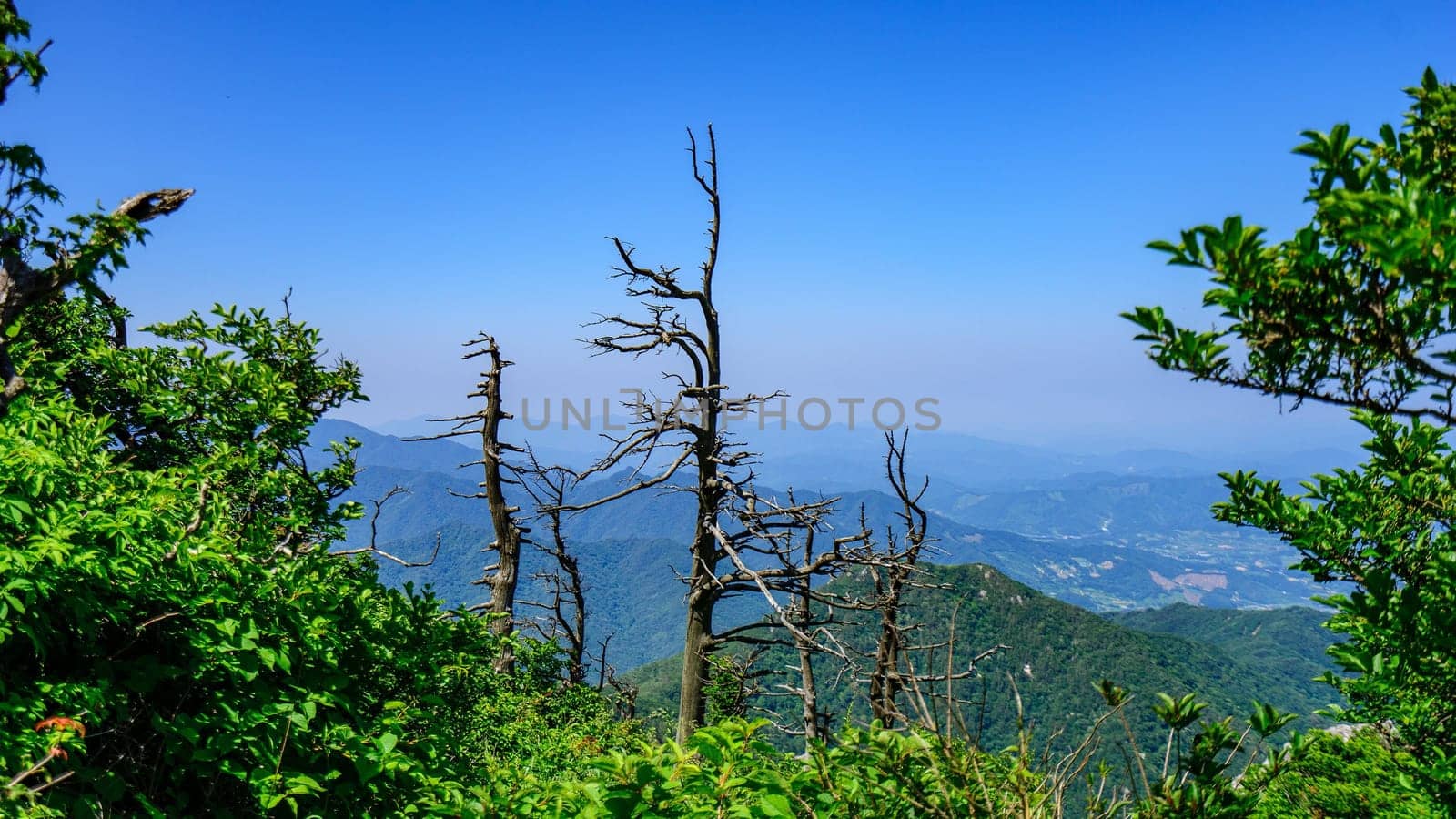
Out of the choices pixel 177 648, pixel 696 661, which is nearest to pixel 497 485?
pixel 696 661

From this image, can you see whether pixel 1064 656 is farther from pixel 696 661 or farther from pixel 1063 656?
pixel 696 661

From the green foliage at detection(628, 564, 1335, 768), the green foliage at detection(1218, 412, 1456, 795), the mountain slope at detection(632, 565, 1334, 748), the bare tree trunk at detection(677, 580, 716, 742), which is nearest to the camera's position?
the green foliage at detection(1218, 412, 1456, 795)

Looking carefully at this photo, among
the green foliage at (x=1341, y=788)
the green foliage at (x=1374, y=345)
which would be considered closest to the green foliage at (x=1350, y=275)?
the green foliage at (x=1374, y=345)

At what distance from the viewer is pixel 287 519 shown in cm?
501

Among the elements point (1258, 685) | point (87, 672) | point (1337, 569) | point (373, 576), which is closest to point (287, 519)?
point (373, 576)

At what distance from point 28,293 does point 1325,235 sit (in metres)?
6.80

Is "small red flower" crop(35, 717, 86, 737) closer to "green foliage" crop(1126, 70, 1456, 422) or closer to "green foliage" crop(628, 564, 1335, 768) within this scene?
"green foliage" crop(1126, 70, 1456, 422)

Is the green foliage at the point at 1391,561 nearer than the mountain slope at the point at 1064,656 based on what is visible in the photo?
Yes

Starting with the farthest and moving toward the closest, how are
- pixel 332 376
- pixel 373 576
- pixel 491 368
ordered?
pixel 491 368, pixel 332 376, pixel 373 576

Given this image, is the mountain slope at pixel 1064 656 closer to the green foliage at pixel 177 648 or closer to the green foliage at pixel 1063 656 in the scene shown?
the green foliage at pixel 1063 656

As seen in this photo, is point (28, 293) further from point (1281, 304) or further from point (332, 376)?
point (1281, 304)

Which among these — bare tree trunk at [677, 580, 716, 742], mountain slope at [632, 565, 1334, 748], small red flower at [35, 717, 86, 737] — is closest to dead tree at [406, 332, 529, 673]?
bare tree trunk at [677, 580, 716, 742]

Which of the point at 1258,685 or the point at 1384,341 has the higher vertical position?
the point at 1384,341

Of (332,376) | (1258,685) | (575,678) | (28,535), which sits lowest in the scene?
(1258,685)
